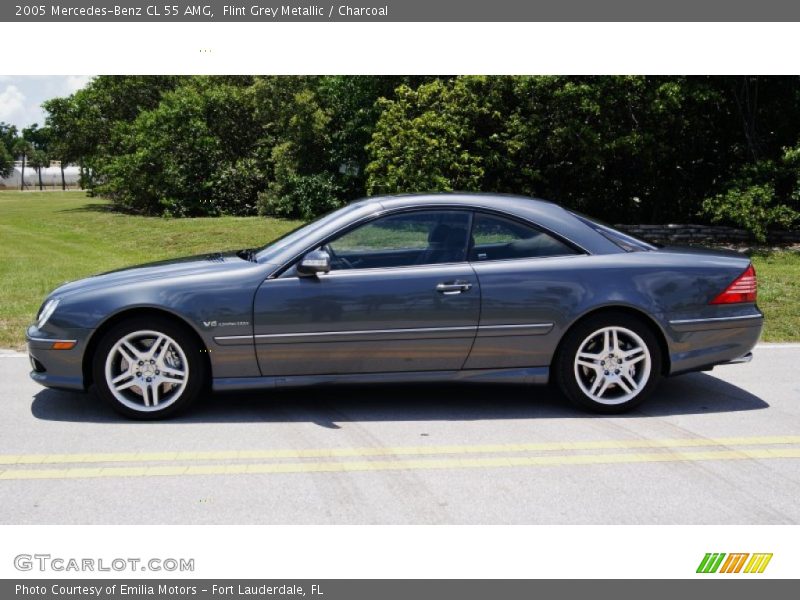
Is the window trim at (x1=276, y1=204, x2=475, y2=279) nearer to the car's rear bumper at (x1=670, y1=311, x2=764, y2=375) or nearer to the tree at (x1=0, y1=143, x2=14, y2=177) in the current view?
the car's rear bumper at (x1=670, y1=311, x2=764, y2=375)

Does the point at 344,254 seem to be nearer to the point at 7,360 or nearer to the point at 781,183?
the point at 7,360

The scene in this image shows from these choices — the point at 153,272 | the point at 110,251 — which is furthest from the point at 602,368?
the point at 110,251

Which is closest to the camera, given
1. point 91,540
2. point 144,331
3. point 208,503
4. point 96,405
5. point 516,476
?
point 91,540

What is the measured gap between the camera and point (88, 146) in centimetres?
3322

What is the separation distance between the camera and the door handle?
215 inches

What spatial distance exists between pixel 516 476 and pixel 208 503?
162 centimetres

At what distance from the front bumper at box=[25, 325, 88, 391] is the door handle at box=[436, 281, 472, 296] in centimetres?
231

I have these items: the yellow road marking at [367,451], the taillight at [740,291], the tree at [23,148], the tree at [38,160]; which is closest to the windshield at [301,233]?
the yellow road marking at [367,451]

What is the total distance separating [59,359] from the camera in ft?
17.8

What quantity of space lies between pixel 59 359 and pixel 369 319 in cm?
202

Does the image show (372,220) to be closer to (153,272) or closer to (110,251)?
(153,272)

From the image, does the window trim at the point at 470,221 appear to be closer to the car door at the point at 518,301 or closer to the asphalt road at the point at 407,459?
the car door at the point at 518,301

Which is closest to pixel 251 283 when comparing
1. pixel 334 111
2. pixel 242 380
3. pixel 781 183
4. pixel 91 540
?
pixel 242 380

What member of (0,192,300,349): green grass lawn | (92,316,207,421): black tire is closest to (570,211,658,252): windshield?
(92,316,207,421): black tire
